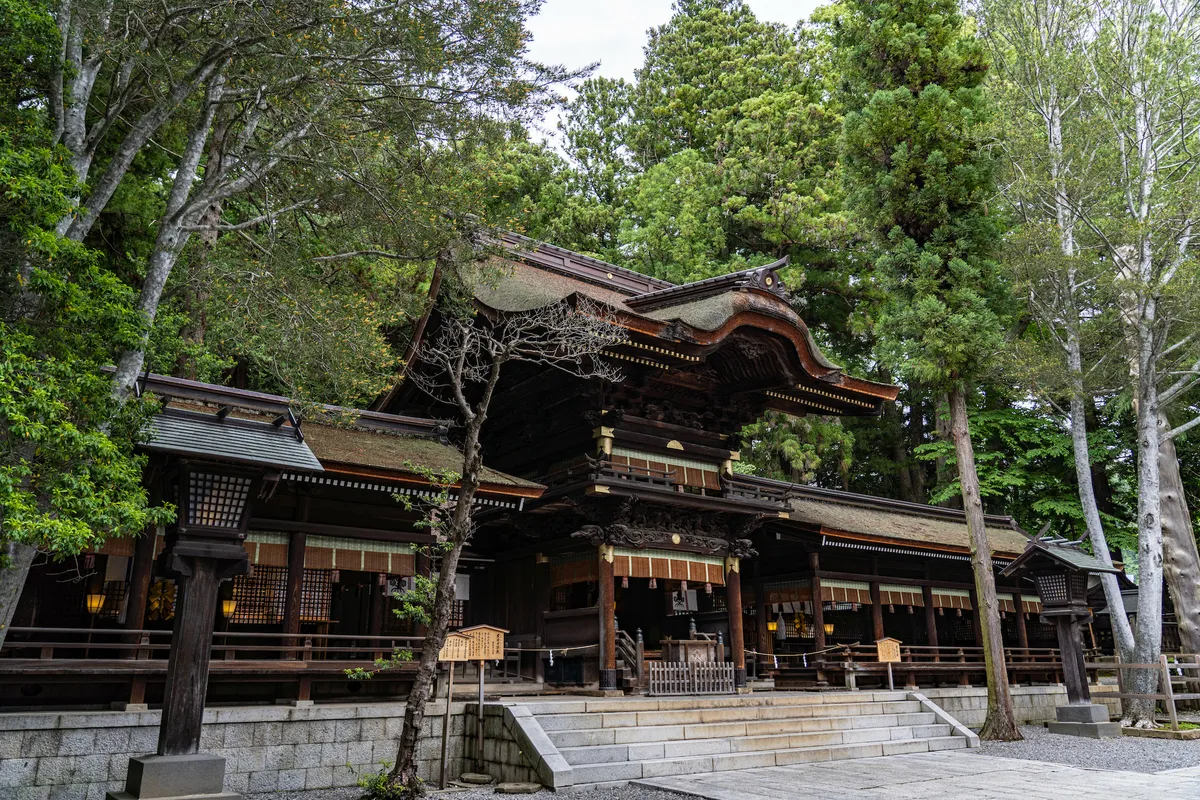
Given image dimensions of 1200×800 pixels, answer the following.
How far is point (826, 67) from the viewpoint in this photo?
27.0 meters

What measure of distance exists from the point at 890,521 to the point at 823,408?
4518 millimetres

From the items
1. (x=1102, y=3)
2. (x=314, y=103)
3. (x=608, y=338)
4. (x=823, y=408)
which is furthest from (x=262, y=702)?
(x=1102, y=3)

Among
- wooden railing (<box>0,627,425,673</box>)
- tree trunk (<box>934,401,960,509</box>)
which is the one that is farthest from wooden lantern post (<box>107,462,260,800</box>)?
tree trunk (<box>934,401,960,509</box>)

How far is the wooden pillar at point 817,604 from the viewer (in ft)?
51.8

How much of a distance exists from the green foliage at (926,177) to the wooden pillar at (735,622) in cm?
479

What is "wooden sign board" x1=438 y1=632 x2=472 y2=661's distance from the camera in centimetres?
893

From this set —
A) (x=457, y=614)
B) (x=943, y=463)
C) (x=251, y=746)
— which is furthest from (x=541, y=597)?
(x=943, y=463)

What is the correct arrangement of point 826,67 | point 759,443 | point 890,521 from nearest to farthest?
point 890,521 → point 759,443 → point 826,67

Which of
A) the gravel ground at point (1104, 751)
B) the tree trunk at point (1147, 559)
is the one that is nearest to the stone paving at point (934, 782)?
the gravel ground at point (1104, 751)

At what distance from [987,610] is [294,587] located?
10.9 metres

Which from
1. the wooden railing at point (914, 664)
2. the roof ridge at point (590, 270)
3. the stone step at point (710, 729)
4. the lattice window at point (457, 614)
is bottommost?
the stone step at point (710, 729)

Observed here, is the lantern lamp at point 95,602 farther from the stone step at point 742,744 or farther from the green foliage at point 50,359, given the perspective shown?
the stone step at point 742,744

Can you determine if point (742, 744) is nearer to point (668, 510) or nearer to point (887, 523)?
point (668, 510)

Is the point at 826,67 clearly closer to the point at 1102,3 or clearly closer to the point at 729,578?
the point at 1102,3
